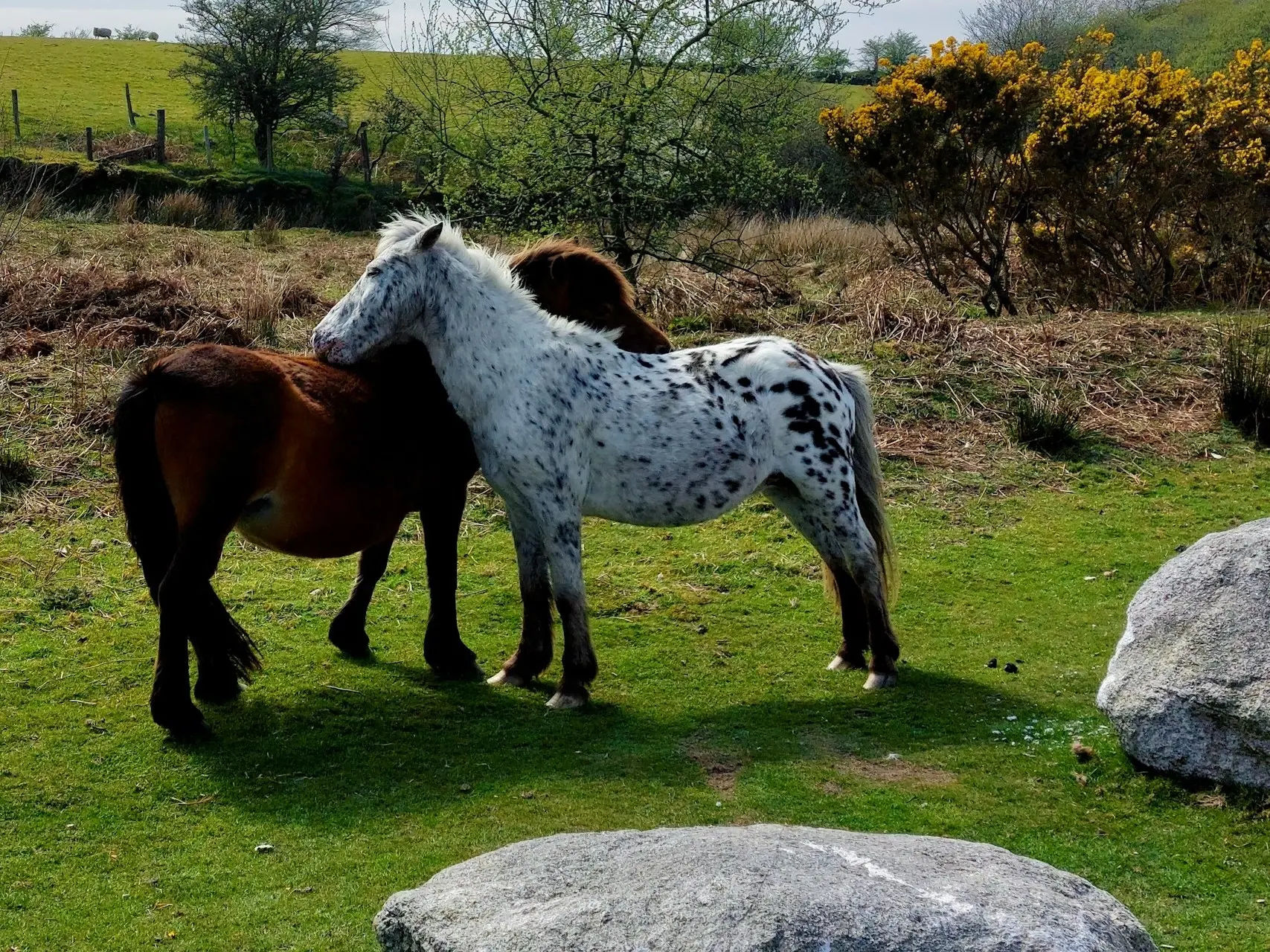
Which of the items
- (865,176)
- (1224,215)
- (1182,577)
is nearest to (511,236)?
(865,176)

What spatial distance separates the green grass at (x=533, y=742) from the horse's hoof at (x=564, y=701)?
0.10 m

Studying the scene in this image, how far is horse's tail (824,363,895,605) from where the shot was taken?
685 centimetres

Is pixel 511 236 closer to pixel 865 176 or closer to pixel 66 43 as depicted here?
pixel 865 176

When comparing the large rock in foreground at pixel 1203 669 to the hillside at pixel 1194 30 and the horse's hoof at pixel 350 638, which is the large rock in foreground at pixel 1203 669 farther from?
the hillside at pixel 1194 30

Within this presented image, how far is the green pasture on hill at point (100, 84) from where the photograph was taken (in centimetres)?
3900

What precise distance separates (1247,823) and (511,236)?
11118mm

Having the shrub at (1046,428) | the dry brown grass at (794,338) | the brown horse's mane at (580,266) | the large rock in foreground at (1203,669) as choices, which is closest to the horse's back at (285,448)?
the brown horse's mane at (580,266)

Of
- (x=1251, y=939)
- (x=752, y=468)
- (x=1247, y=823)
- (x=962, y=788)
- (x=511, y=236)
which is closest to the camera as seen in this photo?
(x=1251, y=939)

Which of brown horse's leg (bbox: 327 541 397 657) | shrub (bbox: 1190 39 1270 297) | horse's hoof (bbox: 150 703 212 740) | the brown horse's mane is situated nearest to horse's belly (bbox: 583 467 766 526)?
brown horse's leg (bbox: 327 541 397 657)

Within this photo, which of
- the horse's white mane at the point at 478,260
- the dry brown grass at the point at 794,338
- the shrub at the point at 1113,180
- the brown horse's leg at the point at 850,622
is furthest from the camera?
the shrub at the point at 1113,180

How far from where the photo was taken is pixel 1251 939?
408 centimetres

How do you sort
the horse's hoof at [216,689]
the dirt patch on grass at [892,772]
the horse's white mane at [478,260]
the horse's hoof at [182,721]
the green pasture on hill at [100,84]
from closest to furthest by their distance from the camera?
the dirt patch on grass at [892,772] → the horse's hoof at [182,721] → the horse's hoof at [216,689] → the horse's white mane at [478,260] → the green pasture on hill at [100,84]

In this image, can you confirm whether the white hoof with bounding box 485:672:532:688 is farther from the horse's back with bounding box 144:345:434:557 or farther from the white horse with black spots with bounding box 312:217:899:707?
the horse's back with bounding box 144:345:434:557

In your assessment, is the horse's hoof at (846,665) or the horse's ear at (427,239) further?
the horse's hoof at (846,665)
